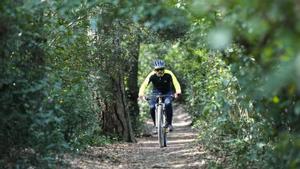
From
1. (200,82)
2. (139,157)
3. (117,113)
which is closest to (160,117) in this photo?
(139,157)

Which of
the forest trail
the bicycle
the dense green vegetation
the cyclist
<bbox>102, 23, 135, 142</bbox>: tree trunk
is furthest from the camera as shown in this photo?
<bbox>102, 23, 135, 142</bbox>: tree trunk

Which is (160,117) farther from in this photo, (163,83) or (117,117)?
(117,117)

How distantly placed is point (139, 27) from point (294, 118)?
24.5 feet

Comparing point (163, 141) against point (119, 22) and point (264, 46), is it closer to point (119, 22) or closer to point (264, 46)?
point (119, 22)

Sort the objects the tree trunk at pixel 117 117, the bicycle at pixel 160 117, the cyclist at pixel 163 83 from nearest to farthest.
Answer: the bicycle at pixel 160 117, the cyclist at pixel 163 83, the tree trunk at pixel 117 117

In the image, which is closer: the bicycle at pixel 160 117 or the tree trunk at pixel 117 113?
the bicycle at pixel 160 117

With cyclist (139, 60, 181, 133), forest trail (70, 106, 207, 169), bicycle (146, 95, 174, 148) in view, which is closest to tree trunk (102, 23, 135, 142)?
forest trail (70, 106, 207, 169)

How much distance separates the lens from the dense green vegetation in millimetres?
2838

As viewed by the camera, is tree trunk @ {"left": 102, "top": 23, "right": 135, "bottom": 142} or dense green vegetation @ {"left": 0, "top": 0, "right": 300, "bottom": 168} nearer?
dense green vegetation @ {"left": 0, "top": 0, "right": 300, "bottom": 168}

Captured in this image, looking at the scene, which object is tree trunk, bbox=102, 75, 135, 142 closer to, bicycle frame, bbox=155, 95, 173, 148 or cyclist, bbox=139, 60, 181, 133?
cyclist, bbox=139, 60, 181, 133

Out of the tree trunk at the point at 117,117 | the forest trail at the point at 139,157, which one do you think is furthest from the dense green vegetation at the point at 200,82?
the tree trunk at the point at 117,117

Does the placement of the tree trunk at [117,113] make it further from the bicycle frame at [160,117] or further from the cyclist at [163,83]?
the bicycle frame at [160,117]

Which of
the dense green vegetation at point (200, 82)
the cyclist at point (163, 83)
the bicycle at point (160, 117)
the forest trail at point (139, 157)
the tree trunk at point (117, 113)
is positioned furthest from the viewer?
the tree trunk at point (117, 113)

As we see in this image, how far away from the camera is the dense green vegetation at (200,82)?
2.84 meters
